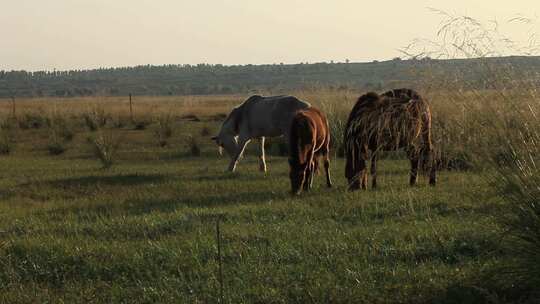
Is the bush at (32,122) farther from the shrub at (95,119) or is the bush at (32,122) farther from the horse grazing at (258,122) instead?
the horse grazing at (258,122)

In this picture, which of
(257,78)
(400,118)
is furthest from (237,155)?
(257,78)

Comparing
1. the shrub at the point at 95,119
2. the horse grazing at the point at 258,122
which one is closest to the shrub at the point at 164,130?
the shrub at the point at 95,119

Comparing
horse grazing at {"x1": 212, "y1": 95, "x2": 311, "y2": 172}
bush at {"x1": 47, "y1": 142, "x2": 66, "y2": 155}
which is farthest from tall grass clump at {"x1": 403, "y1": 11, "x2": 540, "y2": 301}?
bush at {"x1": 47, "y1": 142, "x2": 66, "y2": 155}

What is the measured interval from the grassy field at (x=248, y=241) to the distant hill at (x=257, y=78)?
1.22 m

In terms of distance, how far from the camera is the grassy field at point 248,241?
7.13 meters

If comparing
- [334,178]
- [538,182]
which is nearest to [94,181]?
[334,178]

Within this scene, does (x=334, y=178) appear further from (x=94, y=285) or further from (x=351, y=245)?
(x=94, y=285)

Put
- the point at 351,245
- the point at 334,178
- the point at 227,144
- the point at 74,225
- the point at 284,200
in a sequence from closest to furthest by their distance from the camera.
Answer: the point at 351,245
the point at 74,225
the point at 284,200
the point at 334,178
the point at 227,144

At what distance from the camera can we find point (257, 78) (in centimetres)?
13500

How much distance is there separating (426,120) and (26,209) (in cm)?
691

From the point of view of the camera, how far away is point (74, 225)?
34.6 ft

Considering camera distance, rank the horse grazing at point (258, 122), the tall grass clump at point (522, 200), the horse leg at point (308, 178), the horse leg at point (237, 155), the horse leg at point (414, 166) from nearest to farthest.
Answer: the tall grass clump at point (522, 200)
the horse leg at point (414, 166)
the horse leg at point (308, 178)
the horse grazing at point (258, 122)
the horse leg at point (237, 155)

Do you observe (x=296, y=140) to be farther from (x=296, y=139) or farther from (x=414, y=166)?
(x=414, y=166)

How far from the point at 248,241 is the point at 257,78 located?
416 feet
